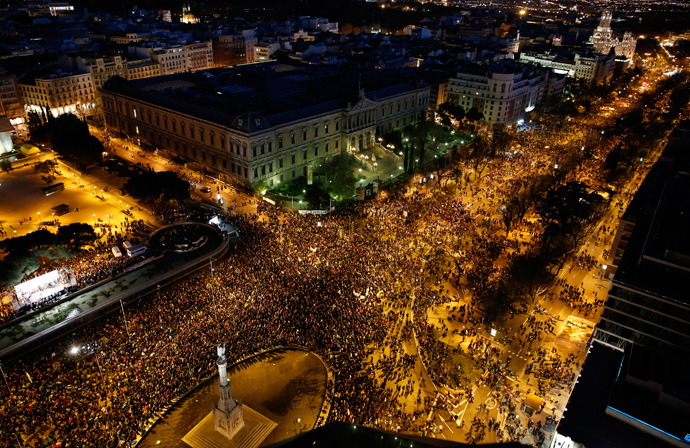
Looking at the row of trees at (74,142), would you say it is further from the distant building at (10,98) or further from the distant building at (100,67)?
the distant building at (100,67)

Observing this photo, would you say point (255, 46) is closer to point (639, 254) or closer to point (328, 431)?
point (639, 254)

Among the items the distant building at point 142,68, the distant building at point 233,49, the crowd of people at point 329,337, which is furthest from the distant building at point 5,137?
the distant building at point 233,49

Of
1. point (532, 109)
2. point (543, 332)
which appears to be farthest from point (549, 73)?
point (543, 332)

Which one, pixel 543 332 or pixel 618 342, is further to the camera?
pixel 543 332

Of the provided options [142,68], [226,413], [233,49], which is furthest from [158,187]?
[233,49]

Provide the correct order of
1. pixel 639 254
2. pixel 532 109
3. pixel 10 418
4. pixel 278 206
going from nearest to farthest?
1. pixel 10 418
2. pixel 639 254
3. pixel 278 206
4. pixel 532 109

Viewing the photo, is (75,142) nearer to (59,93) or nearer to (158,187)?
(158,187)
